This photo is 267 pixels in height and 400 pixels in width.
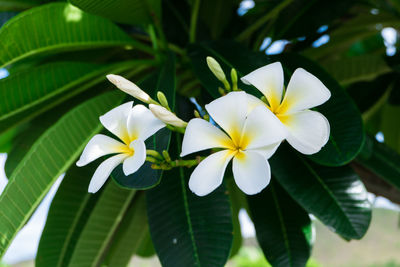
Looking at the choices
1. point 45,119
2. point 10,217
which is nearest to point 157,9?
point 45,119

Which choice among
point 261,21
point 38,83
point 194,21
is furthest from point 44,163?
point 261,21

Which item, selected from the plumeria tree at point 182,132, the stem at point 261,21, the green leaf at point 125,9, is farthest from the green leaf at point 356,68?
the green leaf at point 125,9

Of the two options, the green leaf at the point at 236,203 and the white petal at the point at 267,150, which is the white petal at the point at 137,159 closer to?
the white petal at the point at 267,150

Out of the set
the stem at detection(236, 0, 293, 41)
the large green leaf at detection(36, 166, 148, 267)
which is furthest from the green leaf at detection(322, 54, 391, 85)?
the large green leaf at detection(36, 166, 148, 267)

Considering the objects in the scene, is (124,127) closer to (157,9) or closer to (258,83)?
(258,83)

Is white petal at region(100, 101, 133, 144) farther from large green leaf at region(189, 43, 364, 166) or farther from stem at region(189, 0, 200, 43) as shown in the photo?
stem at region(189, 0, 200, 43)

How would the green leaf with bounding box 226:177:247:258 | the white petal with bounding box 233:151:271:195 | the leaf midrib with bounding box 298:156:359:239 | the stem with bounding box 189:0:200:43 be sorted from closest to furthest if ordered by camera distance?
the white petal with bounding box 233:151:271:195, the leaf midrib with bounding box 298:156:359:239, the stem with bounding box 189:0:200:43, the green leaf with bounding box 226:177:247:258

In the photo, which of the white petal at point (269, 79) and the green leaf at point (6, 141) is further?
the green leaf at point (6, 141)
